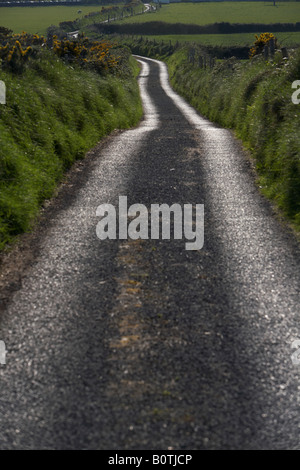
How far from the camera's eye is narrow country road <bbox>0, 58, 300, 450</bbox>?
12.6 ft

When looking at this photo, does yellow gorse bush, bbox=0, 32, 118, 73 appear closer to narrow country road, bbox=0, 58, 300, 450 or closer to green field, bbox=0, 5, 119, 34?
narrow country road, bbox=0, 58, 300, 450

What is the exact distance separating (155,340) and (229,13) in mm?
109349

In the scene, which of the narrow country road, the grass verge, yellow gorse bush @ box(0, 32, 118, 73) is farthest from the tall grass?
the grass verge

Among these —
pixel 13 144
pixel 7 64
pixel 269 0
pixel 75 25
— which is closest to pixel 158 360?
pixel 13 144

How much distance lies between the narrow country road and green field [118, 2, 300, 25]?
88.8 meters

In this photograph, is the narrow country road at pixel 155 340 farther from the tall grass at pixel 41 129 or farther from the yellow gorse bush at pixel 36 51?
the yellow gorse bush at pixel 36 51

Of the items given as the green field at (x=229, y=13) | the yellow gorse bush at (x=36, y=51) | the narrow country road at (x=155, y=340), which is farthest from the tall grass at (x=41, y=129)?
the green field at (x=229, y=13)

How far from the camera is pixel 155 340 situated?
486 cm

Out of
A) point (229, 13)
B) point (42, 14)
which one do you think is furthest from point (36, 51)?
point (229, 13)

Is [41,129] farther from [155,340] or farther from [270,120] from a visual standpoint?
[155,340]

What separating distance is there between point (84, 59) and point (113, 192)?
1195cm

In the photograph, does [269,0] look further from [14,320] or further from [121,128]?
[14,320]

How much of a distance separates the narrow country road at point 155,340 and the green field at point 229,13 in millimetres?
88795

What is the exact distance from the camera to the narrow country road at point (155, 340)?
385cm
